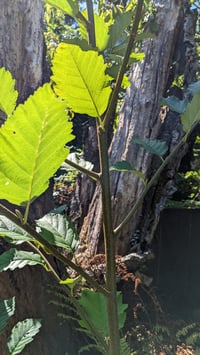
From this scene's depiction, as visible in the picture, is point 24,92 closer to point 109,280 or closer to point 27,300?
point 27,300

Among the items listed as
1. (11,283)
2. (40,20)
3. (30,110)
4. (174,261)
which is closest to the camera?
(30,110)

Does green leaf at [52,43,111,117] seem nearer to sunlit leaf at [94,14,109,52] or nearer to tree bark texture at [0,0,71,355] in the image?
sunlit leaf at [94,14,109,52]

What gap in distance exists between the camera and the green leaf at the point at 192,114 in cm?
58

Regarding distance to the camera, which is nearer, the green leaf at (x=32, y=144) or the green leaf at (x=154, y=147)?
the green leaf at (x=32, y=144)

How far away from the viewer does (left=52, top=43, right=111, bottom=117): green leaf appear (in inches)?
15.4

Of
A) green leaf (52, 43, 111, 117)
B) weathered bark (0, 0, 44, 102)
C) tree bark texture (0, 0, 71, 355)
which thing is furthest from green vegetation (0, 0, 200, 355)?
weathered bark (0, 0, 44, 102)

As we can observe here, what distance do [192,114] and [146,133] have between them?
1.30 meters

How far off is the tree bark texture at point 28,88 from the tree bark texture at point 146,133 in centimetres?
32

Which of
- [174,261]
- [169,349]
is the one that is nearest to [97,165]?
[169,349]

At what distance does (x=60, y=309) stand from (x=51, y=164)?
4.58ft

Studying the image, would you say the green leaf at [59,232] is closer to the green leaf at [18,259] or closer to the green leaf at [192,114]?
the green leaf at [18,259]

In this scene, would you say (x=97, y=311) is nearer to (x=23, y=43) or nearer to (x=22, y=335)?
(x=22, y=335)

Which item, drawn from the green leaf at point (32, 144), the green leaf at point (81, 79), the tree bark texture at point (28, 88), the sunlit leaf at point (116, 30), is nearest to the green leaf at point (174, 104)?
the sunlit leaf at point (116, 30)

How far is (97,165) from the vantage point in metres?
1.92
